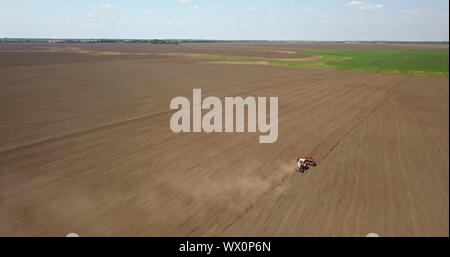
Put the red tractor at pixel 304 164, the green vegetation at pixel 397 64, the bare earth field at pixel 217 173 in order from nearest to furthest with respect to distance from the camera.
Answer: the bare earth field at pixel 217 173, the red tractor at pixel 304 164, the green vegetation at pixel 397 64

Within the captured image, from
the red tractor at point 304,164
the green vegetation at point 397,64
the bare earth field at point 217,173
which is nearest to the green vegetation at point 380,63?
the green vegetation at point 397,64

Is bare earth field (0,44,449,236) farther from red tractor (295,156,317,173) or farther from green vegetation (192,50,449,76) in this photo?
green vegetation (192,50,449,76)

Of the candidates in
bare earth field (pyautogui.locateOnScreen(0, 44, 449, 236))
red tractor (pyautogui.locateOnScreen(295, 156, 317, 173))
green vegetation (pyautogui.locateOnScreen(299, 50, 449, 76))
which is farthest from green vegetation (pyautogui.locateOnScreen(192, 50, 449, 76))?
red tractor (pyautogui.locateOnScreen(295, 156, 317, 173))

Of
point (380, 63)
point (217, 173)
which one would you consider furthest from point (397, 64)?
point (217, 173)

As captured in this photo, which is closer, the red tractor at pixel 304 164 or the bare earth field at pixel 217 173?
the bare earth field at pixel 217 173

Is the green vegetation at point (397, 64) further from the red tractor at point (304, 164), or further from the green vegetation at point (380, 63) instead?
the red tractor at point (304, 164)

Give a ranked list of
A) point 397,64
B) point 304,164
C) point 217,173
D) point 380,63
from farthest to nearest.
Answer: point 380,63
point 397,64
point 304,164
point 217,173

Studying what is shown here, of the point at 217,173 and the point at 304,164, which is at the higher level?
the point at 304,164

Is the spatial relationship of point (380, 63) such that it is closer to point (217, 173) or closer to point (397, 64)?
point (397, 64)
